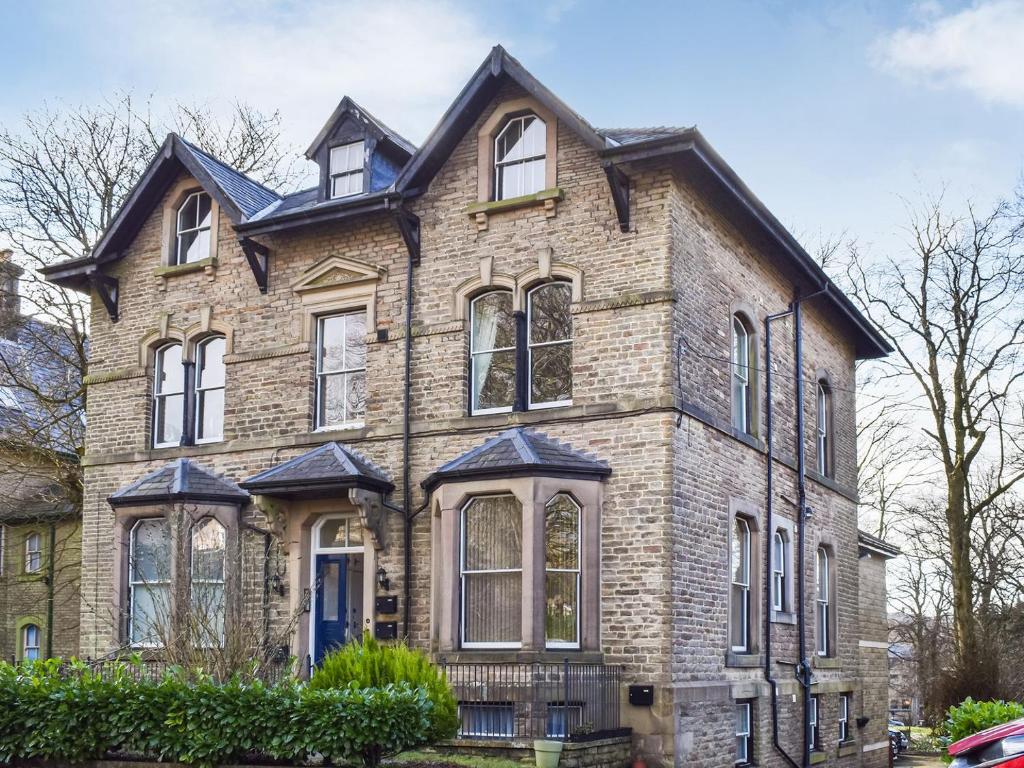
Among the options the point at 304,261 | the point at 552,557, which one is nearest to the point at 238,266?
the point at 304,261

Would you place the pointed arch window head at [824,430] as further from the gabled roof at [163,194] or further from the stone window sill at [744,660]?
the gabled roof at [163,194]

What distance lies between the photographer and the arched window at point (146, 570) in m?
20.2

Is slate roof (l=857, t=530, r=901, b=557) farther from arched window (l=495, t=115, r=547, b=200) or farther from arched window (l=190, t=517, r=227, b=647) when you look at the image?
arched window (l=190, t=517, r=227, b=647)

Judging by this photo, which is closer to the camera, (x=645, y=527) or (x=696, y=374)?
(x=645, y=527)

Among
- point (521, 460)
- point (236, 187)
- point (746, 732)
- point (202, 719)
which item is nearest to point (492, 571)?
point (521, 460)

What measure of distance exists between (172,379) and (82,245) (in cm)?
924

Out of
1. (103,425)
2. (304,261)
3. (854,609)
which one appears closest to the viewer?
(304,261)

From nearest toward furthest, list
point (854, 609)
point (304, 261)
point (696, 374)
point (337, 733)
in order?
point (337, 733) → point (696, 374) → point (304, 261) → point (854, 609)

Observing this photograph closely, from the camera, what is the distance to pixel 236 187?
21.8 metres

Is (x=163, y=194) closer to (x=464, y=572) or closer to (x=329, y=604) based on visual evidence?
(x=329, y=604)

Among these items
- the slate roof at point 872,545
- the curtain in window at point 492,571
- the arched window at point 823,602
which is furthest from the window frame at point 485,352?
the slate roof at point 872,545

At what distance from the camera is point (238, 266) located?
2122cm

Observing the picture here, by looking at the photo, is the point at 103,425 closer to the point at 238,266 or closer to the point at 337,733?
the point at 238,266

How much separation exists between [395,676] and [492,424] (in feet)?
15.3
